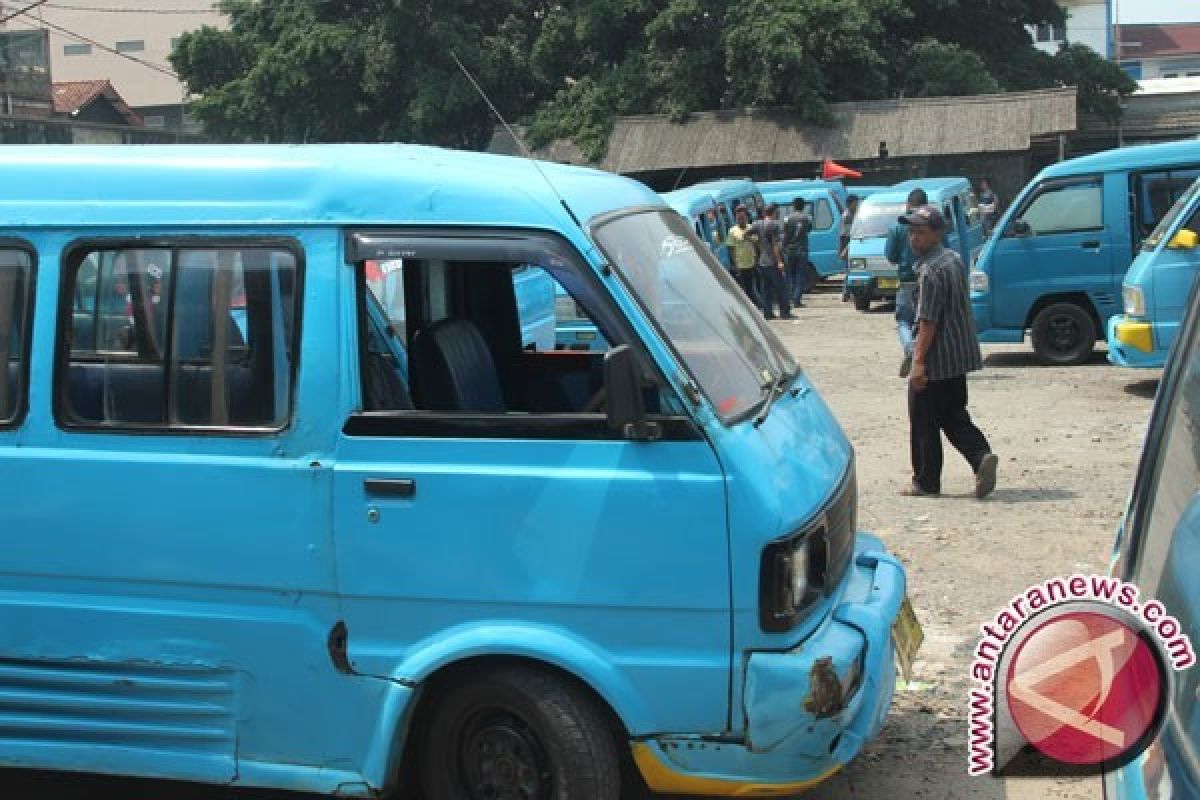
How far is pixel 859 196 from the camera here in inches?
1091

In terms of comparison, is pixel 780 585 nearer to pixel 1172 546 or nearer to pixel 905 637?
pixel 905 637

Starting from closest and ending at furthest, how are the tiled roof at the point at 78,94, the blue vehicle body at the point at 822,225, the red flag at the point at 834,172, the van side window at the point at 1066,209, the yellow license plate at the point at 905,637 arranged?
1. the yellow license plate at the point at 905,637
2. the van side window at the point at 1066,209
3. the blue vehicle body at the point at 822,225
4. the red flag at the point at 834,172
5. the tiled roof at the point at 78,94

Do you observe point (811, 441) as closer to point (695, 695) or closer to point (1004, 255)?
point (695, 695)

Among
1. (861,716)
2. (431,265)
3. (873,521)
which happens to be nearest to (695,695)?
(861,716)

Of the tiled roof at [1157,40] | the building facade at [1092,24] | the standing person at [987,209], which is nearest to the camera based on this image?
the standing person at [987,209]

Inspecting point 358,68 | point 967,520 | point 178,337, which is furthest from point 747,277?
point 358,68

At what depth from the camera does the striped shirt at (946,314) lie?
7.76 metres

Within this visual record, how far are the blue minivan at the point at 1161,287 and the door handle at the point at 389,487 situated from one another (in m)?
8.44

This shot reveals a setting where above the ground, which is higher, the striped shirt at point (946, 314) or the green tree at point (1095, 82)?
the green tree at point (1095, 82)

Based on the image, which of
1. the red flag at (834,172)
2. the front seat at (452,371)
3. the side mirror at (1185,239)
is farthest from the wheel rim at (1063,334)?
the red flag at (834,172)

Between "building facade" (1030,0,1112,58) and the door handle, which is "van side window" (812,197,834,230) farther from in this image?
"building facade" (1030,0,1112,58)

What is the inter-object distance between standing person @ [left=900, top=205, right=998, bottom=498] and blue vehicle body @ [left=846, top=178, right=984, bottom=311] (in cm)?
1227

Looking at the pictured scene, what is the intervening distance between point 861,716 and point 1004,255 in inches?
418

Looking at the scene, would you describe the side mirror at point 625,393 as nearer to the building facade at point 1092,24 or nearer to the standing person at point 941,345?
the standing person at point 941,345
